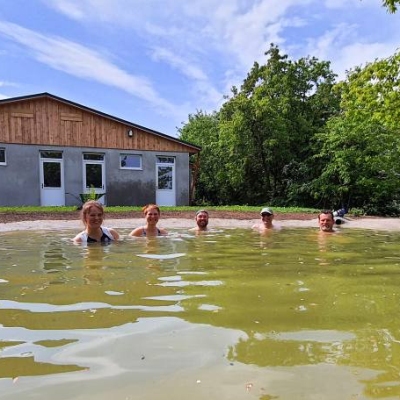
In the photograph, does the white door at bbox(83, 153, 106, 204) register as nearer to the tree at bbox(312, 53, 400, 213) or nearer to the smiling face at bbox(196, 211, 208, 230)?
A: the tree at bbox(312, 53, 400, 213)

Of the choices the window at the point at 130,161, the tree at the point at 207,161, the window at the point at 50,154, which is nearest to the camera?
the window at the point at 50,154

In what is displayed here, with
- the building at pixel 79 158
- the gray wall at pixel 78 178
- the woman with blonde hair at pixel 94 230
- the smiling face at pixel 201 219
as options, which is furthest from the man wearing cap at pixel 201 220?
the gray wall at pixel 78 178

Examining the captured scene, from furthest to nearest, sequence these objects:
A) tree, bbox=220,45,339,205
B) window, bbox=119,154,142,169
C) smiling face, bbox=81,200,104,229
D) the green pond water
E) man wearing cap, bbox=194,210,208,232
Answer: tree, bbox=220,45,339,205 < window, bbox=119,154,142,169 < man wearing cap, bbox=194,210,208,232 < smiling face, bbox=81,200,104,229 < the green pond water

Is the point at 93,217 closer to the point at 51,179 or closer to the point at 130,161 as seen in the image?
the point at 51,179

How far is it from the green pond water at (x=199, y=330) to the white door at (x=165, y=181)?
54.6ft

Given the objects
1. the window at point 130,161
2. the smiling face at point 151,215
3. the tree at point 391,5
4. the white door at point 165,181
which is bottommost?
the smiling face at point 151,215

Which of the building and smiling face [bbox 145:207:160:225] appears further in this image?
the building

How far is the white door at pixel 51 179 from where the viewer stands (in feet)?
64.0

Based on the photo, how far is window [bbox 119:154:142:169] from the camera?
68.7 feet

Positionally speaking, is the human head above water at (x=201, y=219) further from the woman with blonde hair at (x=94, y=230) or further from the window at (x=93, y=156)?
the window at (x=93, y=156)

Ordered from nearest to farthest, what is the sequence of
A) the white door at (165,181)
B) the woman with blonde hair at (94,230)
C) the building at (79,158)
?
the woman with blonde hair at (94,230) < the building at (79,158) < the white door at (165,181)

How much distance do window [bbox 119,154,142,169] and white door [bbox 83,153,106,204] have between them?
3.16ft

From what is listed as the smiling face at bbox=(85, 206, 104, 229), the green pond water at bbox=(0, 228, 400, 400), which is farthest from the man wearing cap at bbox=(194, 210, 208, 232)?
the green pond water at bbox=(0, 228, 400, 400)

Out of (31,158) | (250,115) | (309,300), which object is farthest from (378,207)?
(309,300)
